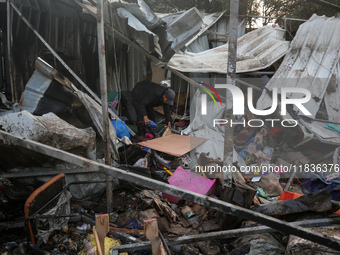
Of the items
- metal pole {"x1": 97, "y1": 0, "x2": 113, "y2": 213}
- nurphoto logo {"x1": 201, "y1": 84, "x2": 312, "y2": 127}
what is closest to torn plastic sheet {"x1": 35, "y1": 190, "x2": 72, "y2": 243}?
metal pole {"x1": 97, "y1": 0, "x2": 113, "y2": 213}

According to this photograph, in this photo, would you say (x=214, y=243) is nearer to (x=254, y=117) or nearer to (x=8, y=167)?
(x=8, y=167)

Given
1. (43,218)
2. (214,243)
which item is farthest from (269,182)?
(43,218)

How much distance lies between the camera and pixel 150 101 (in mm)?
6746

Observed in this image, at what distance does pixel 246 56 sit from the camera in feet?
27.6

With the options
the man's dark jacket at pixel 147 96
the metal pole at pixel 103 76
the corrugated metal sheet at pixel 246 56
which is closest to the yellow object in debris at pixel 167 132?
the man's dark jacket at pixel 147 96

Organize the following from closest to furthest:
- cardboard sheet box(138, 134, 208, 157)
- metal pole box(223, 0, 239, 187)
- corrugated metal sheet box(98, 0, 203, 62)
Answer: metal pole box(223, 0, 239, 187), corrugated metal sheet box(98, 0, 203, 62), cardboard sheet box(138, 134, 208, 157)

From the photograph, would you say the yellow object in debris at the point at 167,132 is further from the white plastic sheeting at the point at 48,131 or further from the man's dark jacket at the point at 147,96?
the white plastic sheeting at the point at 48,131

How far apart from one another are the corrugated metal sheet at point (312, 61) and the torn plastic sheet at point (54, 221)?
5.38 m

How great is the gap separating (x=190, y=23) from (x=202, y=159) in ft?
9.21

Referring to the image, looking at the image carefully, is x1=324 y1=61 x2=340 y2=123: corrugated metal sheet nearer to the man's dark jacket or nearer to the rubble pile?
the rubble pile

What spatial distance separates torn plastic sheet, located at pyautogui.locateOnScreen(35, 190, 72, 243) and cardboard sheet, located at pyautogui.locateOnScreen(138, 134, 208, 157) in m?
2.27

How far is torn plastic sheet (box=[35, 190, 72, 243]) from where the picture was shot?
9.61 feet

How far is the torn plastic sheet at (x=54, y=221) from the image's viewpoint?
9.61 ft

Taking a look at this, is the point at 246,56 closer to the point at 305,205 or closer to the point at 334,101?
the point at 334,101
